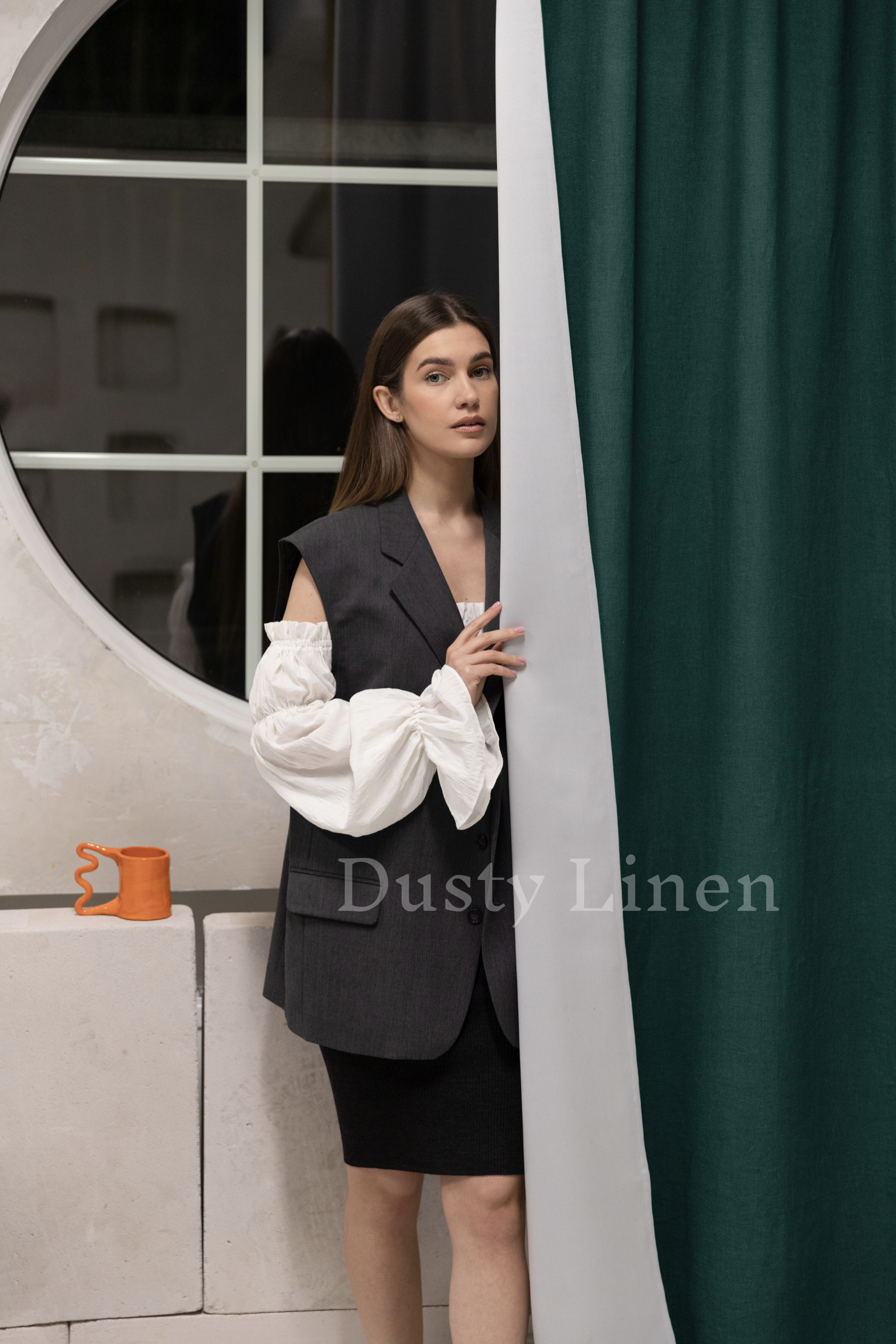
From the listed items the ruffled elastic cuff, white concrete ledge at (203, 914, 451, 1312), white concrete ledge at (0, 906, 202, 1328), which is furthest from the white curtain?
white concrete ledge at (0, 906, 202, 1328)

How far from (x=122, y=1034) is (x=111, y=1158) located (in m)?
0.18

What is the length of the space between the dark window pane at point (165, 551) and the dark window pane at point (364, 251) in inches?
11.7

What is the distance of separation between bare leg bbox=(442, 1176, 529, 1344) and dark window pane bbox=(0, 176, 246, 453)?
118cm

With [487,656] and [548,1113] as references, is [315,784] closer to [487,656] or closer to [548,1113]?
[487,656]

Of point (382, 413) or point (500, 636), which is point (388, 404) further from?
point (500, 636)

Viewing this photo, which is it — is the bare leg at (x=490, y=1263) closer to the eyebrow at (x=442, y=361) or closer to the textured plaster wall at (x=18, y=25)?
the eyebrow at (x=442, y=361)

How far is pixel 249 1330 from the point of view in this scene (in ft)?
5.37

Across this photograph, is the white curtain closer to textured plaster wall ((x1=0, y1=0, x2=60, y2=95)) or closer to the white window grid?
the white window grid

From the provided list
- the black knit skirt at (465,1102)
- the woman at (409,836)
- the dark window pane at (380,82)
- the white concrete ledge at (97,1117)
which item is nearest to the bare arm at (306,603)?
the woman at (409,836)

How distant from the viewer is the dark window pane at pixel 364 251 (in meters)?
1.83

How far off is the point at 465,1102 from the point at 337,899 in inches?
10.6

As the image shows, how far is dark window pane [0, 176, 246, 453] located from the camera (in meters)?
1.79

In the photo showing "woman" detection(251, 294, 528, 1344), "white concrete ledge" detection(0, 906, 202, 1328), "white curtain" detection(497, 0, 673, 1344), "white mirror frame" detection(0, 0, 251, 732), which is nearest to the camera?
"white curtain" detection(497, 0, 673, 1344)

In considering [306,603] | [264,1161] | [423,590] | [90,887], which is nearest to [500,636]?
[423,590]
